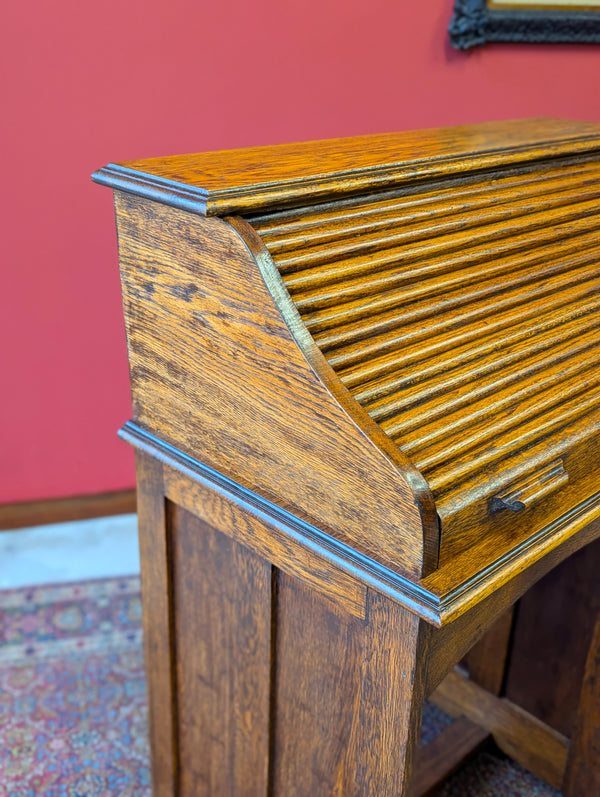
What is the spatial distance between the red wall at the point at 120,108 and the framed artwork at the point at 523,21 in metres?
0.05

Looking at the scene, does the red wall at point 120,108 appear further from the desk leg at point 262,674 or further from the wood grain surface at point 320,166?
the desk leg at point 262,674

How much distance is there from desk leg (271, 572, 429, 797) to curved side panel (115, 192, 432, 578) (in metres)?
0.14

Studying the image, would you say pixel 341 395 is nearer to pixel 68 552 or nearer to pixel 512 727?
pixel 512 727

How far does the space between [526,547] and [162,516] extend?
2.13 feet

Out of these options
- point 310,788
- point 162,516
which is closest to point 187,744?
point 310,788

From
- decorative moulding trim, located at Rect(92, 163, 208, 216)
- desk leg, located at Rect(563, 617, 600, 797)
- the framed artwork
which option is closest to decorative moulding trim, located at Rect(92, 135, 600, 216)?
decorative moulding trim, located at Rect(92, 163, 208, 216)

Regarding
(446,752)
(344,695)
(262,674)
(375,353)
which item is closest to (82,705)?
(446,752)

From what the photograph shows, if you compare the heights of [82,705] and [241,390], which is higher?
[241,390]

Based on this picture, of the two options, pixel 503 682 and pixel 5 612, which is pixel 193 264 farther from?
pixel 5 612

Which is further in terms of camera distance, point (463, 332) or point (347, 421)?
point (463, 332)

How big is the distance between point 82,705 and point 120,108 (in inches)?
73.3

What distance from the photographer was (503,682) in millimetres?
2113

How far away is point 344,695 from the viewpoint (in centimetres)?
120

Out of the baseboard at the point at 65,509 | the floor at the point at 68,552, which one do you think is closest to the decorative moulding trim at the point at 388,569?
the floor at the point at 68,552
